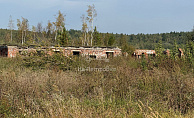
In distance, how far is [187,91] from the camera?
4.91 m

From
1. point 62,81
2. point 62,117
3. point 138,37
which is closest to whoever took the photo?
point 62,117

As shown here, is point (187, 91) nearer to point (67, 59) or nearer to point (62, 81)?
point (62, 81)

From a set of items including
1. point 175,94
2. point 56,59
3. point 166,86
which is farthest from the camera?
point 56,59

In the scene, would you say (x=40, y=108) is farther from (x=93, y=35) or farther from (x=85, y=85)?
(x=93, y=35)

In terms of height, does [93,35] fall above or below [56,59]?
above

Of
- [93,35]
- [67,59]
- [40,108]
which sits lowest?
[40,108]

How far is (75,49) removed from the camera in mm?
21453

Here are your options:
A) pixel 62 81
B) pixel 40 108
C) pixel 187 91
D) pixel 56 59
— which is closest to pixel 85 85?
pixel 62 81

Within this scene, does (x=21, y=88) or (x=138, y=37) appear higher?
(x=138, y=37)

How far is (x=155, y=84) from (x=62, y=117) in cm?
358

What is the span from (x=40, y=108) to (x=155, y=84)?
3647 millimetres

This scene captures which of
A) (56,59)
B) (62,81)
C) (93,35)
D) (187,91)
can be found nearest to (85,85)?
(62,81)

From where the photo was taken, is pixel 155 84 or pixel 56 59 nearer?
pixel 155 84

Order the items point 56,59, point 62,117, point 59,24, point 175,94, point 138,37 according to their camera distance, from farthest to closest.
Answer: point 138,37, point 59,24, point 56,59, point 175,94, point 62,117
